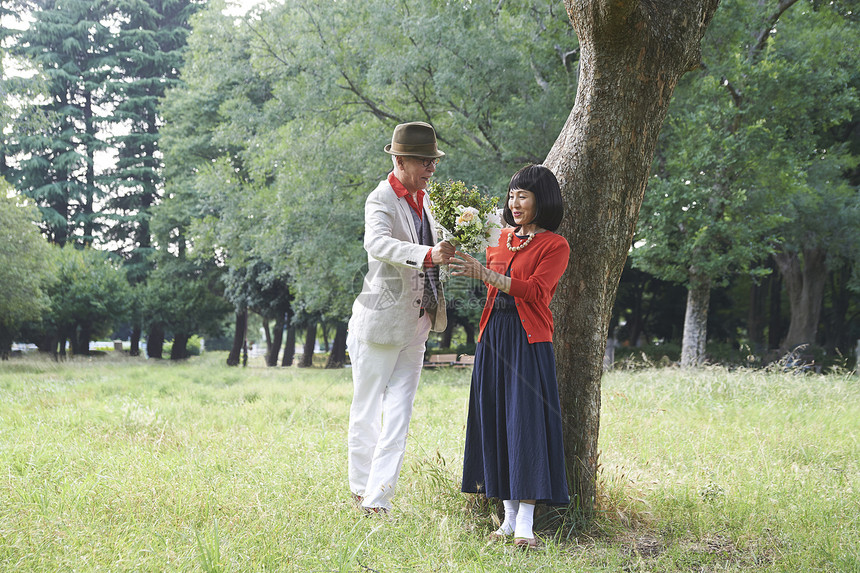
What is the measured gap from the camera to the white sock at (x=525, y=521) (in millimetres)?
3482

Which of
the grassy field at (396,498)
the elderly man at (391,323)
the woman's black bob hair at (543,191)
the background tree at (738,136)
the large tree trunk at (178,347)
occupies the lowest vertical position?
the large tree trunk at (178,347)

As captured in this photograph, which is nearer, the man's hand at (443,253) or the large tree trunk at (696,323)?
the man's hand at (443,253)

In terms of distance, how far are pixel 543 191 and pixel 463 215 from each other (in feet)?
1.80

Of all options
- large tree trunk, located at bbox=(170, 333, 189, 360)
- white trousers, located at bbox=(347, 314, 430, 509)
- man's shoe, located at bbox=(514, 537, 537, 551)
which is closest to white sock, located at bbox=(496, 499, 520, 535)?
man's shoe, located at bbox=(514, 537, 537, 551)

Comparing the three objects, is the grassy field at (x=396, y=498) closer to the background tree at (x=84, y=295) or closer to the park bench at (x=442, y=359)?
the park bench at (x=442, y=359)

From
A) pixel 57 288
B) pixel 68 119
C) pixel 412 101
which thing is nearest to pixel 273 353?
pixel 57 288

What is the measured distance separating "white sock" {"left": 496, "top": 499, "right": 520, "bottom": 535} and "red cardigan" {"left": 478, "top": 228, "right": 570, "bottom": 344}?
38.8 inches

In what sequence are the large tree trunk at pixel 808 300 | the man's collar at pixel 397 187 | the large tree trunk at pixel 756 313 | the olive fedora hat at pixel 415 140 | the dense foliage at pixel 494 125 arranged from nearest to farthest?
the olive fedora hat at pixel 415 140
the man's collar at pixel 397 187
the dense foliage at pixel 494 125
the large tree trunk at pixel 808 300
the large tree trunk at pixel 756 313

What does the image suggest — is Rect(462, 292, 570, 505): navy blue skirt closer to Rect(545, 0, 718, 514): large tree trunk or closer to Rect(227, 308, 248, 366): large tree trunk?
Rect(545, 0, 718, 514): large tree trunk

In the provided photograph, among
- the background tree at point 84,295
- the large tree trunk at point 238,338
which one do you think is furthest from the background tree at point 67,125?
the large tree trunk at point 238,338

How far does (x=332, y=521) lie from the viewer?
3736 mm

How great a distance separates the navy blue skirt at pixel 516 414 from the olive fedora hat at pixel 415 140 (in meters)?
1.05

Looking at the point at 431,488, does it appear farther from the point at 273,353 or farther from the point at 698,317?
the point at 273,353

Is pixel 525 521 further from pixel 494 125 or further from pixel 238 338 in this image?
pixel 238 338
